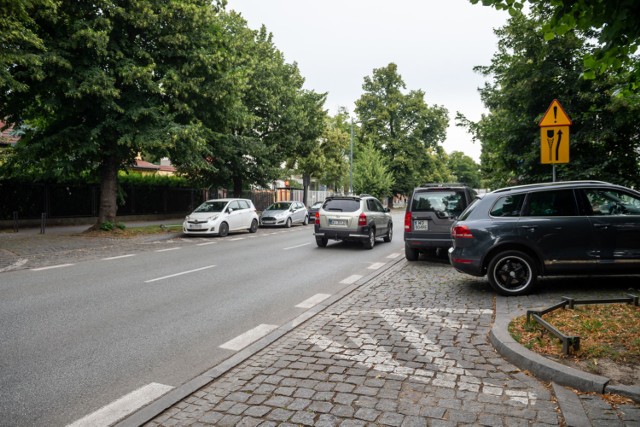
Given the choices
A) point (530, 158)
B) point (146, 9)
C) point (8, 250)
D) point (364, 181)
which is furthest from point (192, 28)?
point (364, 181)

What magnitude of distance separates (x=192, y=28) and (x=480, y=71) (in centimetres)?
1083

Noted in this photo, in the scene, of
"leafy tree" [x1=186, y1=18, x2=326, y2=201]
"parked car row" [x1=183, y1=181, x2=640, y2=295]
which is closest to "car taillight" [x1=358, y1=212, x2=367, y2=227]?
"parked car row" [x1=183, y1=181, x2=640, y2=295]

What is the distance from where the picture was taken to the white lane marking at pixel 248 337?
483 centimetres

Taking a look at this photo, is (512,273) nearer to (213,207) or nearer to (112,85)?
(112,85)

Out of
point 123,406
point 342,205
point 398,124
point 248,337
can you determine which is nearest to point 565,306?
point 248,337

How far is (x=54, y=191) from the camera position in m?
21.2

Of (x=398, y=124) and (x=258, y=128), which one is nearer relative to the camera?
(x=258, y=128)

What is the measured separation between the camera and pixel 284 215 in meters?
25.5

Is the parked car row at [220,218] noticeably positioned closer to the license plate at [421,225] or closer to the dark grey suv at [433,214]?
the dark grey suv at [433,214]

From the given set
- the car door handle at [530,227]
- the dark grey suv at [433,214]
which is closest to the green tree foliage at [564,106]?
the dark grey suv at [433,214]

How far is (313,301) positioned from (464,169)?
492ft

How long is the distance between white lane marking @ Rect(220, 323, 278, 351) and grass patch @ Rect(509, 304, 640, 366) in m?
2.76

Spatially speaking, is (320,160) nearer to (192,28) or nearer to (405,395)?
(192,28)

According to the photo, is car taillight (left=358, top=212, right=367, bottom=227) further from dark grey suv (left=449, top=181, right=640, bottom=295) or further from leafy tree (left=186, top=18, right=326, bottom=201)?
leafy tree (left=186, top=18, right=326, bottom=201)
